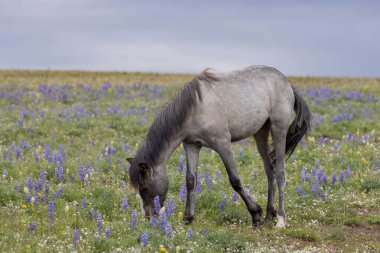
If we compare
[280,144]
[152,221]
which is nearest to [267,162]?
[280,144]

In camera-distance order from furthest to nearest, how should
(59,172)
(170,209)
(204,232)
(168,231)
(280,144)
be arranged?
(59,172) → (280,144) → (170,209) → (204,232) → (168,231)

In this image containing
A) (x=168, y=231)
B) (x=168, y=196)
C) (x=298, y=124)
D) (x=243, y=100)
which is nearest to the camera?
(x=168, y=231)

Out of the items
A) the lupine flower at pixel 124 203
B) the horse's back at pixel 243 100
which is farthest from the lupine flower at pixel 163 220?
the horse's back at pixel 243 100

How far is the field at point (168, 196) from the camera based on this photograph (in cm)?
879

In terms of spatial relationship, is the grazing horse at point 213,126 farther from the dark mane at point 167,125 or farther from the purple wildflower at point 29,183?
the purple wildflower at point 29,183

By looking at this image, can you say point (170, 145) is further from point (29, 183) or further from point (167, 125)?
point (29, 183)

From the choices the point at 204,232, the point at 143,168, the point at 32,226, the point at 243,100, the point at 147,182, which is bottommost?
the point at 32,226

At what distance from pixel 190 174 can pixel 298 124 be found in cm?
284

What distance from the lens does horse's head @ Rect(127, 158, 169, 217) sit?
9594 mm

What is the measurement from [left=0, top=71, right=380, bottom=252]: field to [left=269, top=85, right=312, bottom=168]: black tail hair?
1233mm

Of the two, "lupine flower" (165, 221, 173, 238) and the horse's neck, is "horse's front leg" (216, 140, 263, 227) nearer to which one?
the horse's neck

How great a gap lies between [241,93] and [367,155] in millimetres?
8218

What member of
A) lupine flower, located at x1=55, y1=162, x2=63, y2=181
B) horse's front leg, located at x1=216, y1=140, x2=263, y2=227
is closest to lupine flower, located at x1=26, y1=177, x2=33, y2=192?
lupine flower, located at x1=55, y1=162, x2=63, y2=181

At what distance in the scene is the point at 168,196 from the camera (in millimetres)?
11852
